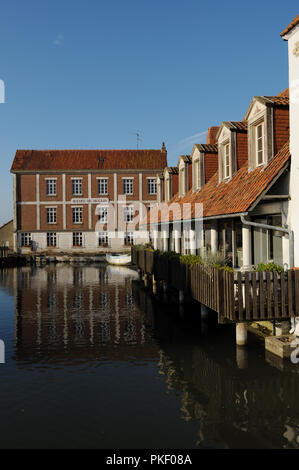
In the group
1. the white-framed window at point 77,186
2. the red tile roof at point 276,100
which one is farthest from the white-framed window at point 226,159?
the white-framed window at point 77,186

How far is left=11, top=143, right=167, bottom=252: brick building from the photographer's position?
50.3 meters

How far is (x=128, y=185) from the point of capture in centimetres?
5159

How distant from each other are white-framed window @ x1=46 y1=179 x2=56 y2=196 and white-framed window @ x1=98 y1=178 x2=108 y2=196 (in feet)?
18.0

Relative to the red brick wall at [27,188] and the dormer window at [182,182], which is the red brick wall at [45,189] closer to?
the red brick wall at [27,188]

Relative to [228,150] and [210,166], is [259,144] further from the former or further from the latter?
[210,166]

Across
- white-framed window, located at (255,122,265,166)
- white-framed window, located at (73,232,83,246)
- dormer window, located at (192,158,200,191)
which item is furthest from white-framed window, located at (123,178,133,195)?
white-framed window, located at (255,122,265,166)

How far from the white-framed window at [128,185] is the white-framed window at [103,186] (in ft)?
7.54

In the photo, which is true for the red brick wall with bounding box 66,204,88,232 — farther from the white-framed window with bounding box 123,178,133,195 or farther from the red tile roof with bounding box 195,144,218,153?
the red tile roof with bounding box 195,144,218,153

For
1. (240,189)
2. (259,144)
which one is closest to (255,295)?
(240,189)

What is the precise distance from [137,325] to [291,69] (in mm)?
9182

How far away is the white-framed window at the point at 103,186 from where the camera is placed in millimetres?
51094

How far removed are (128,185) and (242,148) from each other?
122 feet

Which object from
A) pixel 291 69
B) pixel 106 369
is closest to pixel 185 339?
pixel 106 369

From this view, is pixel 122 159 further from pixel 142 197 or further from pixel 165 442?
pixel 165 442
